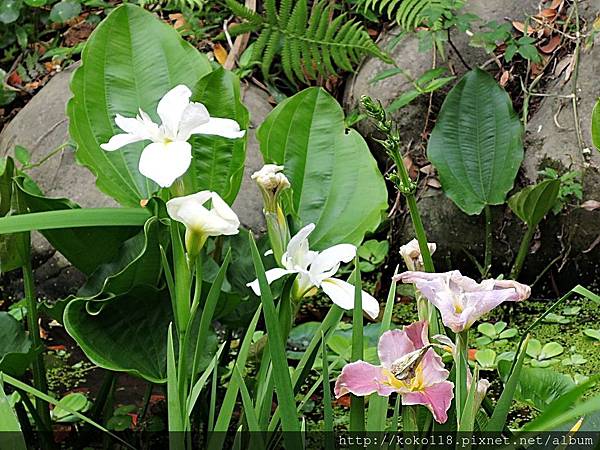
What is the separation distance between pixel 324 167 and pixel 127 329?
382mm

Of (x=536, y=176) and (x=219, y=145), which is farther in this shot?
(x=536, y=176)

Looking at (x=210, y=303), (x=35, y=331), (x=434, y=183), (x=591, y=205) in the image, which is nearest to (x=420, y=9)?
(x=434, y=183)

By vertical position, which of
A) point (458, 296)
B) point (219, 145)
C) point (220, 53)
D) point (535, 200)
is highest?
point (458, 296)

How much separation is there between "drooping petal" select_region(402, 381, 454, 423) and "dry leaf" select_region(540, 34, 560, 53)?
152cm

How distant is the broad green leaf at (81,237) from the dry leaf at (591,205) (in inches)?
42.1

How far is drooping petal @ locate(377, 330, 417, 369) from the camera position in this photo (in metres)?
0.74

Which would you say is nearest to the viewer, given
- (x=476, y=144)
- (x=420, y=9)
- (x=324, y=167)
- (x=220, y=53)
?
(x=324, y=167)

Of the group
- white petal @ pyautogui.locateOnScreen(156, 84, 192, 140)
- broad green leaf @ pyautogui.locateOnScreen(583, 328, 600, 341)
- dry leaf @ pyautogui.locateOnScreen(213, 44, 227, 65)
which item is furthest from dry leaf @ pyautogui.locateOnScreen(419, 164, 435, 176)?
white petal @ pyautogui.locateOnScreen(156, 84, 192, 140)

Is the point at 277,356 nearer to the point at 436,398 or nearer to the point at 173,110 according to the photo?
the point at 436,398

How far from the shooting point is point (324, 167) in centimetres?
122

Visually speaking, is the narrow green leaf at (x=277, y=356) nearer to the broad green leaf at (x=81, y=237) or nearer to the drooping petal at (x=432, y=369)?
the drooping petal at (x=432, y=369)

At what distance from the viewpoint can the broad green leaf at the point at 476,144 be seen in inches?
64.8

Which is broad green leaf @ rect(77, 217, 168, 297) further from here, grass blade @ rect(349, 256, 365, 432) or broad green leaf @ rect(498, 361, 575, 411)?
broad green leaf @ rect(498, 361, 575, 411)

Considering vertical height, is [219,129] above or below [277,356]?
above
